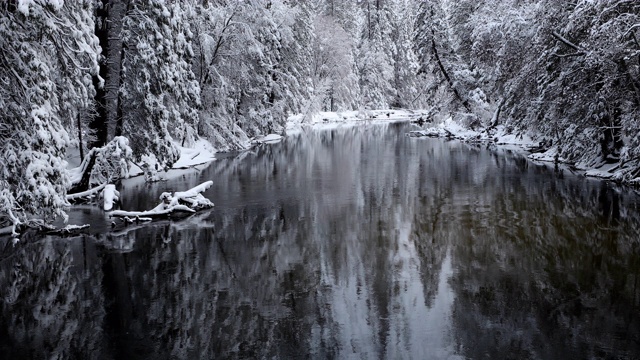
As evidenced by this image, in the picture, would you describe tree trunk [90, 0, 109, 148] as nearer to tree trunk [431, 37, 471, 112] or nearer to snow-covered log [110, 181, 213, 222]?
snow-covered log [110, 181, 213, 222]

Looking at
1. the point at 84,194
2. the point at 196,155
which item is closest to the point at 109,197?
the point at 84,194

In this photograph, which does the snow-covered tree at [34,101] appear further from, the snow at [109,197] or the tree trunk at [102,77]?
the tree trunk at [102,77]

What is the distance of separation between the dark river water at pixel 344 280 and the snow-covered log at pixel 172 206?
0.52m

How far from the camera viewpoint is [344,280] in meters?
10.2

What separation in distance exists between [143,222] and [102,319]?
7167 millimetres

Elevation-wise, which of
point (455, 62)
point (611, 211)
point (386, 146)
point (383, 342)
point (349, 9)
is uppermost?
point (349, 9)

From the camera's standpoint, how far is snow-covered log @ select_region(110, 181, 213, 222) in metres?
15.6

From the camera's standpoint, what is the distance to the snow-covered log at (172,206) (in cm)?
1561

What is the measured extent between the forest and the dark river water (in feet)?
7.78

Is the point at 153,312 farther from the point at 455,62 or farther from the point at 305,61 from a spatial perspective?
the point at 305,61

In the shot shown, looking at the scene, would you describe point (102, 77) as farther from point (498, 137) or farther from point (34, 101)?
point (498, 137)

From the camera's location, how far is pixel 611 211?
15.5m

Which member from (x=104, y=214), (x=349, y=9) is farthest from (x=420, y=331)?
(x=349, y=9)

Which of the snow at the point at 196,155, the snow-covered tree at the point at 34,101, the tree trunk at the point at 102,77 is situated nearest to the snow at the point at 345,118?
the snow at the point at 196,155
